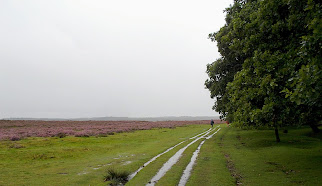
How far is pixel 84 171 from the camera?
53.3 ft

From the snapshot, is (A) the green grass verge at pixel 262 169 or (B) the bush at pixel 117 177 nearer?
(A) the green grass verge at pixel 262 169

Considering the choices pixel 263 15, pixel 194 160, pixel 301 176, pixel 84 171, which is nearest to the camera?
pixel 301 176

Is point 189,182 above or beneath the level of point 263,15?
beneath

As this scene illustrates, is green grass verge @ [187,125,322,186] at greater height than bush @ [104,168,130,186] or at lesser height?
greater

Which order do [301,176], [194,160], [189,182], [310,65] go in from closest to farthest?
[310,65]
[189,182]
[301,176]
[194,160]

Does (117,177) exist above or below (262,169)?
below

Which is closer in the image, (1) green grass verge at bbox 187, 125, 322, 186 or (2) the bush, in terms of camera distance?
(1) green grass verge at bbox 187, 125, 322, 186

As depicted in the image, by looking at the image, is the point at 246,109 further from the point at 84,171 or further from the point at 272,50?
the point at 84,171

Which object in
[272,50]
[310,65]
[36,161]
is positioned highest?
[272,50]

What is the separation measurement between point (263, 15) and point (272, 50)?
2.50 meters

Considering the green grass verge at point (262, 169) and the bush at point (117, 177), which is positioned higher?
the green grass verge at point (262, 169)

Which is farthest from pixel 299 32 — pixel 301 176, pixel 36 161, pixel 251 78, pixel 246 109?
pixel 36 161

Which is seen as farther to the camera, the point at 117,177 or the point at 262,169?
the point at 262,169

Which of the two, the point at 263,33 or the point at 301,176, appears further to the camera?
the point at 263,33
